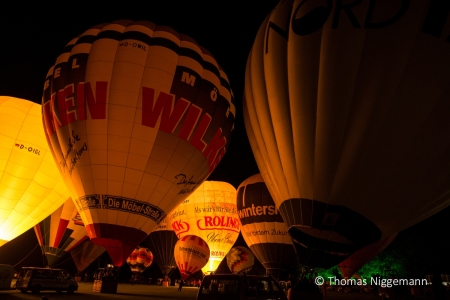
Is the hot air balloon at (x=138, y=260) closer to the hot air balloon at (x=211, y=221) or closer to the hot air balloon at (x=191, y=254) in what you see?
the hot air balloon at (x=211, y=221)

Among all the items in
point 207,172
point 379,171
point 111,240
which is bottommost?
point 111,240

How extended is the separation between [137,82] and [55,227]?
34.6 feet

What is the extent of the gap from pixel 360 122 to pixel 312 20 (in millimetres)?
2619

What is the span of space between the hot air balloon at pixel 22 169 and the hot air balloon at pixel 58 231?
382 cm

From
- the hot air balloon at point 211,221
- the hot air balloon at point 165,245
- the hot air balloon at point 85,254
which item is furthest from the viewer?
the hot air balloon at point 85,254

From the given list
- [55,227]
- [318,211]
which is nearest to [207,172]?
[318,211]

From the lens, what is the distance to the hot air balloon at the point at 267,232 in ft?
53.9

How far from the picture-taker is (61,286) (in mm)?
12258

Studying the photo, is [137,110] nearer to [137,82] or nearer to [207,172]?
[137,82]

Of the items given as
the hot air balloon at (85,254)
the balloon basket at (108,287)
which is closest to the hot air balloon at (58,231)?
the hot air balloon at (85,254)

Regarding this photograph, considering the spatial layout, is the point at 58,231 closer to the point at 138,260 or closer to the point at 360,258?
the point at 138,260

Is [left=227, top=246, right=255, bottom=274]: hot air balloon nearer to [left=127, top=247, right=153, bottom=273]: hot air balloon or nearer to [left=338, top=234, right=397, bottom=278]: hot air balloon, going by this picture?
[left=338, top=234, right=397, bottom=278]: hot air balloon

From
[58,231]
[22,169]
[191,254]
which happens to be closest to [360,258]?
[191,254]

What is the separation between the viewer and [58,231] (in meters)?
18.0
